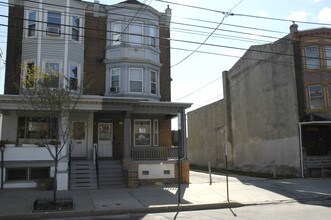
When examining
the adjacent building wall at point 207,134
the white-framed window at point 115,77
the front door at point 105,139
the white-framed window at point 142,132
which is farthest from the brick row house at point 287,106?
the front door at point 105,139

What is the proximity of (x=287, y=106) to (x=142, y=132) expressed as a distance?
1032 centimetres

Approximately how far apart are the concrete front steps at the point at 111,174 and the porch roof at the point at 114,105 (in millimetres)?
2990

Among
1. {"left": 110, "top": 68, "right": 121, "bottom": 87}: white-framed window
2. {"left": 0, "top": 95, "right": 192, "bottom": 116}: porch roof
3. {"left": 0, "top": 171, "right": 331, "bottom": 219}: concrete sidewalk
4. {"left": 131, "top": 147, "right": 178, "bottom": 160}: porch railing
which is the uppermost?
{"left": 110, "top": 68, "right": 121, "bottom": 87}: white-framed window

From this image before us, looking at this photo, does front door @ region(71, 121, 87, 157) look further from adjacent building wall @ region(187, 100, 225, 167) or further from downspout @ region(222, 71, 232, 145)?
adjacent building wall @ region(187, 100, 225, 167)

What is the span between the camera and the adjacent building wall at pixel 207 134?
3753cm

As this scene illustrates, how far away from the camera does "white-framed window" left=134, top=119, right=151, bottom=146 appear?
23469 mm

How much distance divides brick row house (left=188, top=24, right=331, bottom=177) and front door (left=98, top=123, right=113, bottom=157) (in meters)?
10.8

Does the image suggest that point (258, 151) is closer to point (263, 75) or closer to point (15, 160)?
point (263, 75)

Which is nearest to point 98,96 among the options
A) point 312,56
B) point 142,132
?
point 142,132

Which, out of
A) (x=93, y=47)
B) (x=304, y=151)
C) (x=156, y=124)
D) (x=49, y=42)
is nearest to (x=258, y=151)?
(x=304, y=151)

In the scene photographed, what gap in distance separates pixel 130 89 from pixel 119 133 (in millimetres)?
2728

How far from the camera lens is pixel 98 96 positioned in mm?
20000

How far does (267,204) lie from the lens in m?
14.5

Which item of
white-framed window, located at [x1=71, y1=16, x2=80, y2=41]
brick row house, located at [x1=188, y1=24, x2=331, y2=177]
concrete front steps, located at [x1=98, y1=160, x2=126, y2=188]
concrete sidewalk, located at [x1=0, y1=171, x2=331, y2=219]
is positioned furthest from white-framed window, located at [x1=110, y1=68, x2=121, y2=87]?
brick row house, located at [x1=188, y1=24, x2=331, y2=177]
